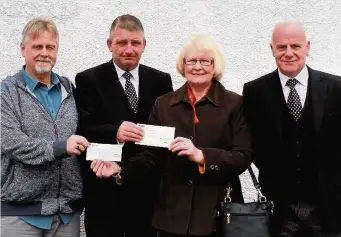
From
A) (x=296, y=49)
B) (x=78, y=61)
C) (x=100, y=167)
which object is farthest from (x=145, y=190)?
(x=78, y=61)

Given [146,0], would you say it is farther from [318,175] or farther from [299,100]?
[318,175]

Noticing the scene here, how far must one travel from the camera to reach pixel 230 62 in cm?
492

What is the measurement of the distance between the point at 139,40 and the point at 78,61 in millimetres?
1417

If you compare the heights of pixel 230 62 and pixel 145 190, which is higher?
pixel 230 62

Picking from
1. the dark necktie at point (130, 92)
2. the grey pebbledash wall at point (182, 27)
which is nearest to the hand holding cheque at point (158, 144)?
the dark necktie at point (130, 92)

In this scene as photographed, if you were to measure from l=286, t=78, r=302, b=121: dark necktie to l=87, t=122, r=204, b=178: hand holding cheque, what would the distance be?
625 millimetres

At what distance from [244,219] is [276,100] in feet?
2.42

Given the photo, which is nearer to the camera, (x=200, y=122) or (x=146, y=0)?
(x=200, y=122)

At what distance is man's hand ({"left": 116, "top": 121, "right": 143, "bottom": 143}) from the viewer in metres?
3.07

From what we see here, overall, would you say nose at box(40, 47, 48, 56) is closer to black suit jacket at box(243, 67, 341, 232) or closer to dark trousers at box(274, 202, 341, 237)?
black suit jacket at box(243, 67, 341, 232)

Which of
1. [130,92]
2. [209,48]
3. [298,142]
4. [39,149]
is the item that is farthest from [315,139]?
[39,149]

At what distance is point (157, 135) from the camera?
3.03 metres

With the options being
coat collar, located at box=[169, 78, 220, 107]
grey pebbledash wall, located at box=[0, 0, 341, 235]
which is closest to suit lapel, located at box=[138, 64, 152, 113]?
coat collar, located at box=[169, 78, 220, 107]

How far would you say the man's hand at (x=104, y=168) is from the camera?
307cm
